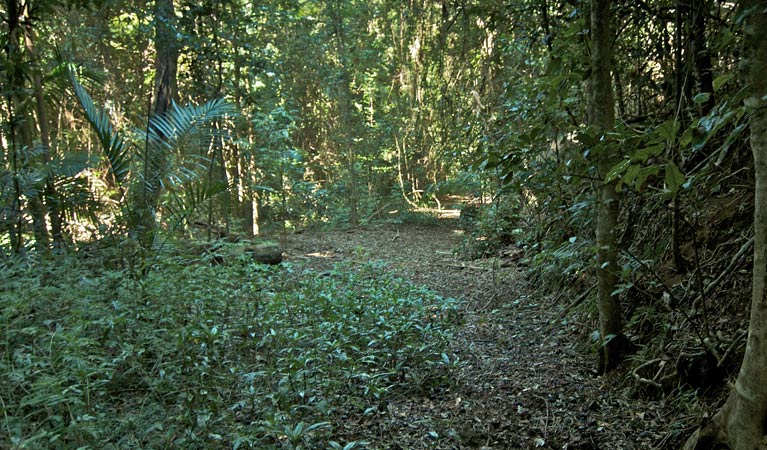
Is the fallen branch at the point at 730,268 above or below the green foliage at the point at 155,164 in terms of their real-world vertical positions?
below

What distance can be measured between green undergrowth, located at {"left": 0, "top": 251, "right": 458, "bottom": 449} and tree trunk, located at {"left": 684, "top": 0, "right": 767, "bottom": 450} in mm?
1653

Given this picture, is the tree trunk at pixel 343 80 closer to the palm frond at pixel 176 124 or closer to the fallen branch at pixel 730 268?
the palm frond at pixel 176 124

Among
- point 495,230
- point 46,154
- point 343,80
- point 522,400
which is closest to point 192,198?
point 46,154

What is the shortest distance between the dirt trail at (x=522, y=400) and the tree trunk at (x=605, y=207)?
24 cm

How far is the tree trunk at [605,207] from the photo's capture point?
9.48 feet

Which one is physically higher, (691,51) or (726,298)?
(691,51)

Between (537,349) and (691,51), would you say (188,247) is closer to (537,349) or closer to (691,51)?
(537,349)

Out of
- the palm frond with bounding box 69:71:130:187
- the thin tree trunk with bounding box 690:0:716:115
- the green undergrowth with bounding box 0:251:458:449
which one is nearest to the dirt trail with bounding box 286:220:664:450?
the green undergrowth with bounding box 0:251:458:449

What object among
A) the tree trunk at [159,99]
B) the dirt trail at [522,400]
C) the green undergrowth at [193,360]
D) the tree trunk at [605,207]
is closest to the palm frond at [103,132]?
the tree trunk at [159,99]

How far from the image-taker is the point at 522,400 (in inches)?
123

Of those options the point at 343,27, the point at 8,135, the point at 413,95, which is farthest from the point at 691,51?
Result: the point at 343,27

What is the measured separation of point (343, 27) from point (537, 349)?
11319 mm

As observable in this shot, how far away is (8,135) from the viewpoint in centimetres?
484

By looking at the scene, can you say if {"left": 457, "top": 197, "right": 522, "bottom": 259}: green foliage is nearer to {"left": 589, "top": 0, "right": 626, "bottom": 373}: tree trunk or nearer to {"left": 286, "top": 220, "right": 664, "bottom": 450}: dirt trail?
{"left": 286, "top": 220, "right": 664, "bottom": 450}: dirt trail
